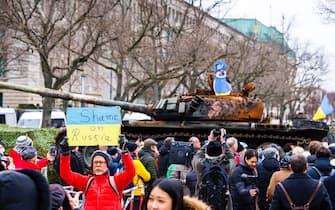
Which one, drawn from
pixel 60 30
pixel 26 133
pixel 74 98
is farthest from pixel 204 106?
pixel 60 30

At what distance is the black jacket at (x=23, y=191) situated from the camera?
2568 mm

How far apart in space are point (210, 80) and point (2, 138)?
22.9 feet

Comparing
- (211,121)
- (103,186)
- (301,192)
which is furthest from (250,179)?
(211,121)

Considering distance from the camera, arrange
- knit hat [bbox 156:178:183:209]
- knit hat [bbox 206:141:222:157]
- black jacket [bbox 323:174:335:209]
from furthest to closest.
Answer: knit hat [bbox 206:141:222:157] → black jacket [bbox 323:174:335:209] → knit hat [bbox 156:178:183:209]

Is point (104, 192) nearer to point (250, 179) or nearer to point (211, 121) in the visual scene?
point (250, 179)

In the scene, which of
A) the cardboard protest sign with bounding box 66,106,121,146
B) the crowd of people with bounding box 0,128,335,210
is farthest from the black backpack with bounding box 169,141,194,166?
the cardboard protest sign with bounding box 66,106,121,146

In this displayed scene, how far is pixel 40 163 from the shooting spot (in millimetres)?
7918

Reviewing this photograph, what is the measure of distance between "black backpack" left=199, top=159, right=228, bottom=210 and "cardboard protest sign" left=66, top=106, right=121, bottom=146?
124 centimetres

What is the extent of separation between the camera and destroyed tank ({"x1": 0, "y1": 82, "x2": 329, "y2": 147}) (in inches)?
666

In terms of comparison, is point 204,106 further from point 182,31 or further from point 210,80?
point 182,31

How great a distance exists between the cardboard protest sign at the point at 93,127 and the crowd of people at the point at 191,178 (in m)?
0.15

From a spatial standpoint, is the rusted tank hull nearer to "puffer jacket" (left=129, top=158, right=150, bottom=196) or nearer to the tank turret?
the tank turret

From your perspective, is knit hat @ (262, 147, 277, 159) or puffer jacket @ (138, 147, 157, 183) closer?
knit hat @ (262, 147, 277, 159)

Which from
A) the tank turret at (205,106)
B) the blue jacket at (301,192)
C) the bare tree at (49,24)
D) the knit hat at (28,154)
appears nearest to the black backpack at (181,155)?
the knit hat at (28,154)
